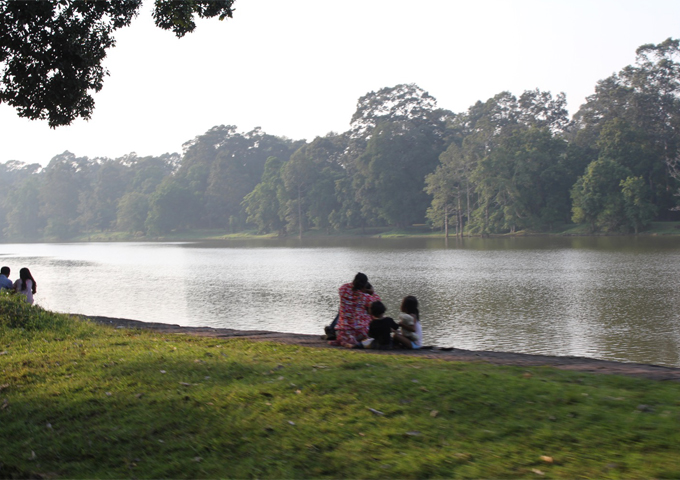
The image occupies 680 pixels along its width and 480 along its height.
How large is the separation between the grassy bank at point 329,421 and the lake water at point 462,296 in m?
7.01

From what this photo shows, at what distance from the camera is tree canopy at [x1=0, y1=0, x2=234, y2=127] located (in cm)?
916

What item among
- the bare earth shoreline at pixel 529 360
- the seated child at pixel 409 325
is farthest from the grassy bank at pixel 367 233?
the seated child at pixel 409 325

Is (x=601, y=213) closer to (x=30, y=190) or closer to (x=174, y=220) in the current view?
(x=174, y=220)

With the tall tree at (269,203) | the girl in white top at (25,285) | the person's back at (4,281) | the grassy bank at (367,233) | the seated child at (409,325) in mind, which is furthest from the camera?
the tall tree at (269,203)

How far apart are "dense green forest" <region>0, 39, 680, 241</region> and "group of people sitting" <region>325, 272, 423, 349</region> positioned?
52.3m

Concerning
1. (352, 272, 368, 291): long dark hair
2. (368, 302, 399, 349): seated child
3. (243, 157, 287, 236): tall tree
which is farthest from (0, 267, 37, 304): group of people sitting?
(243, 157, 287, 236): tall tree

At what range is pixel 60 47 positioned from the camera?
31.3ft

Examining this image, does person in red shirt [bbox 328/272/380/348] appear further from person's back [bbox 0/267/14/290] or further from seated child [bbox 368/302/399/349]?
person's back [bbox 0/267/14/290]

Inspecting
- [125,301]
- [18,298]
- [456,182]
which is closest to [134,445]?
[18,298]

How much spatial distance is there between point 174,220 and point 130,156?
38701 millimetres

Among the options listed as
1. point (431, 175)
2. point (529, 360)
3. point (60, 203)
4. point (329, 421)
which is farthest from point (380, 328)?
point (60, 203)

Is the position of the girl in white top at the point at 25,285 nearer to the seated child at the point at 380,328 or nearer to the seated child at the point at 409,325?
the seated child at the point at 380,328

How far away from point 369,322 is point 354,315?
0.28 metres

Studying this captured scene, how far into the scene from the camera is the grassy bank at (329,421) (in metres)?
4.08
